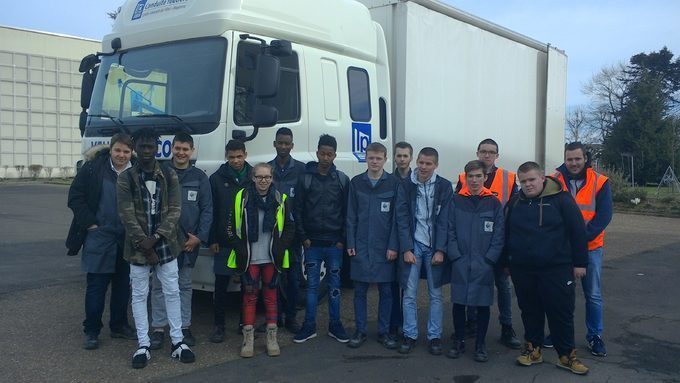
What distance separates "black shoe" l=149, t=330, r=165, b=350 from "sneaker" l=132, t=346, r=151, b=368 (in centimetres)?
29

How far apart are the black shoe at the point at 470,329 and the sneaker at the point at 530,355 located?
2.55 feet

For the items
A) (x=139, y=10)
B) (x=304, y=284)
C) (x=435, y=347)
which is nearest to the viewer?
(x=435, y=347)

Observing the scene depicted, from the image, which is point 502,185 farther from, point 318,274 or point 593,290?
point 318,274

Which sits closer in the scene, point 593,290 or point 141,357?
point 141,357

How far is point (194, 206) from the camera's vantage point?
5258 millimetres

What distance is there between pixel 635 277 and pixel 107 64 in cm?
768

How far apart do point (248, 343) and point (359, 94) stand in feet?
10.2

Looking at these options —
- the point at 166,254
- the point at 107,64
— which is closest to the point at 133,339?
the point at 166,254

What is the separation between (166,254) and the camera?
496 cm

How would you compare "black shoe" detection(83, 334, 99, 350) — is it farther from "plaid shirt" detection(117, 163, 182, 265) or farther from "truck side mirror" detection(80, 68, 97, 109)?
"truck side mirror" detection(80, 68, 97, 109)

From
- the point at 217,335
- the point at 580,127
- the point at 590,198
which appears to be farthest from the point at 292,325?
the point at 580,127

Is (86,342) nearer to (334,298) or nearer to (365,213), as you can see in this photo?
(334,298)

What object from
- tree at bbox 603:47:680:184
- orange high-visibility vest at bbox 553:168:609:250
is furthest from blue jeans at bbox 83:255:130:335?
tree at bbox 603:47:680:184

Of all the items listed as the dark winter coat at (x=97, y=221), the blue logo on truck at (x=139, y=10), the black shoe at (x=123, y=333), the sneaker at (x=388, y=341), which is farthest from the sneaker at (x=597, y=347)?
the blue logo on truck at (x=139, y=10)
